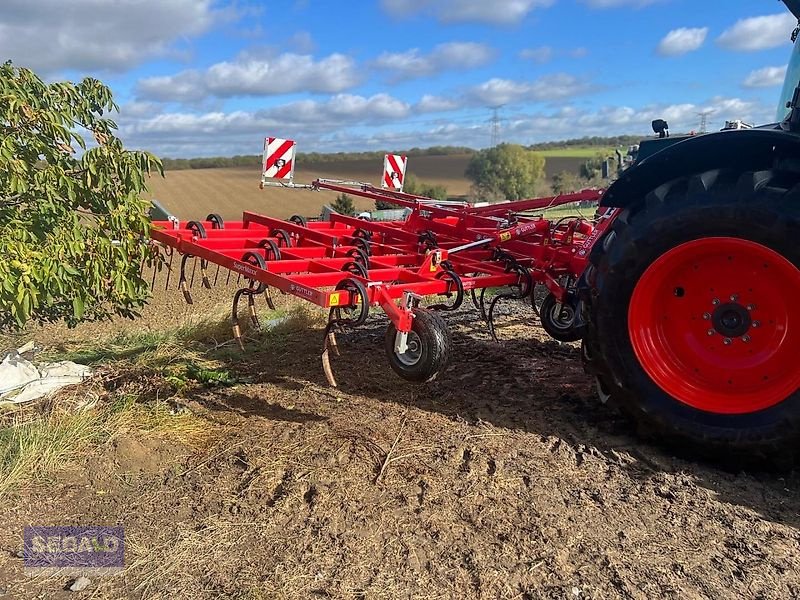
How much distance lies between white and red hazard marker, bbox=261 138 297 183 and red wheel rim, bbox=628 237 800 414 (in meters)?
4.08

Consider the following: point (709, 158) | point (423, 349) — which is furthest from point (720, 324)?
point (423, 349)

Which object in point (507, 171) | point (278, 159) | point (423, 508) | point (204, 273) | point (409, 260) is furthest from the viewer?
point (507, 171)

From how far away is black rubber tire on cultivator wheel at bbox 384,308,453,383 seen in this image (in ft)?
10.5

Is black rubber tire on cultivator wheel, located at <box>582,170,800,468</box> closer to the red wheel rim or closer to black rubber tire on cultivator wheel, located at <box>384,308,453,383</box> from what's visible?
the red wheel rim

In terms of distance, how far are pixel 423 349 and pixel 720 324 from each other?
1360 mm

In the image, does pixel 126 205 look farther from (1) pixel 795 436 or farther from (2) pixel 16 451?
(1) pixel 795 436

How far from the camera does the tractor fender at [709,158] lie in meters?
2.73

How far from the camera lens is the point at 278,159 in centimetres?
628

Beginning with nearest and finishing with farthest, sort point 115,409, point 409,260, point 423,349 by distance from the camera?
1. point 423,349
2. point 115,409
3. point 409,260

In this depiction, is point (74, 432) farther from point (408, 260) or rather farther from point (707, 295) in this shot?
point (707, 295)

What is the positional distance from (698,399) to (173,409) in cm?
281

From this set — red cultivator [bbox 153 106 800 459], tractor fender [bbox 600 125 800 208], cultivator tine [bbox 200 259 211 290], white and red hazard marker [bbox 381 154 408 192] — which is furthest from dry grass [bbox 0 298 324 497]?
white and red hazard marker [bbox 381 154 408 192]

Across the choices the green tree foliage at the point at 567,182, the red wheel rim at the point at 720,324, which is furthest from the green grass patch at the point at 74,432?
the green tree foliage at the point at 567,182

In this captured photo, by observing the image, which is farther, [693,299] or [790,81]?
[790,81]
